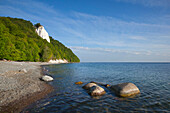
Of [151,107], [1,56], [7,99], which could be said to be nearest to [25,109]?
[7,99]

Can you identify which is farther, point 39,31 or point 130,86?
point 39,31

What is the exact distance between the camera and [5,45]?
146ft

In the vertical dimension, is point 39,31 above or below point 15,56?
above

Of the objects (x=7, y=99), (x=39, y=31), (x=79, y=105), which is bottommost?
(x=79, y=105)

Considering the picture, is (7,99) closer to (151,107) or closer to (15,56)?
(151,107)

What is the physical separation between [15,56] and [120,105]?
189 feet

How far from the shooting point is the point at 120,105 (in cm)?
816

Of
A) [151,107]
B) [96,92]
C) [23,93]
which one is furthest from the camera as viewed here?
[96,92]

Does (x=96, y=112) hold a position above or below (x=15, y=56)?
below

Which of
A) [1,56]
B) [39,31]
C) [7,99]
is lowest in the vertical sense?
[7,99]

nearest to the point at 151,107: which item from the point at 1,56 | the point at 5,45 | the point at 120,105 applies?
the point at 120,105

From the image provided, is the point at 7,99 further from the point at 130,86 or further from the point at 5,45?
the point at 5,45

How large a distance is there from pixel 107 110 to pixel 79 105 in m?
Result: 2.45

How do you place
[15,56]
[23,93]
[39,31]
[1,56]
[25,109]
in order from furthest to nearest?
[39,31] < [15,56] < [1,56] < [23,93] < [25,109]
